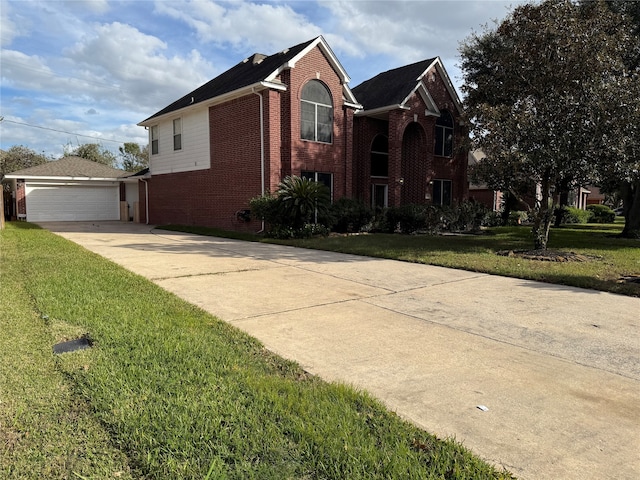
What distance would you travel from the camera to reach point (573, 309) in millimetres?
6047

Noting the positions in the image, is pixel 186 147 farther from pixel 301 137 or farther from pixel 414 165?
pixel 414 165

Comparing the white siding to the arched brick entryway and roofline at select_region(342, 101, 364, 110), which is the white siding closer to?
roofline at select_region(342, 101, 364, 110)

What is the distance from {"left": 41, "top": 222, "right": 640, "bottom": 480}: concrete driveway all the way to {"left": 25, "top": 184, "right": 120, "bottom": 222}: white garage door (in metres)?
21.1

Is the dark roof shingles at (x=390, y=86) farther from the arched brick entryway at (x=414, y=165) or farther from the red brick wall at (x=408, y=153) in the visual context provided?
the arched brick entryway at (x=414, y=165)

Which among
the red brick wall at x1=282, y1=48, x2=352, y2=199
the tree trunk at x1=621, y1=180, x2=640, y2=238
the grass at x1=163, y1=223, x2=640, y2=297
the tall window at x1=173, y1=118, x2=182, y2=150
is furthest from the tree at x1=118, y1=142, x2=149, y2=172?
the tree trunk at x1=621, y1=180, x2=640, y2=238

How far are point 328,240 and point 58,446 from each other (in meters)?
11.5

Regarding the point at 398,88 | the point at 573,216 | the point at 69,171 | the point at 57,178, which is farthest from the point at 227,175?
the point at 573,216

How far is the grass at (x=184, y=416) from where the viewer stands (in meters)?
2.41

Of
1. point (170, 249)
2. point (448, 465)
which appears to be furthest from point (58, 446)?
point (170, 249)

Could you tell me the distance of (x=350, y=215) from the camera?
1650 centimetres

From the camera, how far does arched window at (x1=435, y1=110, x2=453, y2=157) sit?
21781mm

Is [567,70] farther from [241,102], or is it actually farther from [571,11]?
[241,102]

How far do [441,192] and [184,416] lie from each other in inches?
825

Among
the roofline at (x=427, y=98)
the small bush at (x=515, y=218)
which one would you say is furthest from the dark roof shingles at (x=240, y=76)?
the small bush at (x=515, y=218)
